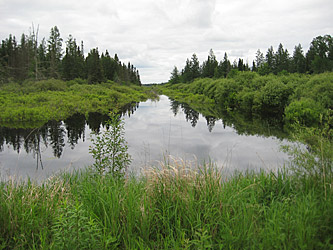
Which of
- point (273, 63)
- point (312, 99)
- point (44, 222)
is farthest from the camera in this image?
point (273, 63)

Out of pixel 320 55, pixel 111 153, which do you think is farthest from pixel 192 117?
pixel 320 55

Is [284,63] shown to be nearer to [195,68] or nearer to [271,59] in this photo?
[271,59]

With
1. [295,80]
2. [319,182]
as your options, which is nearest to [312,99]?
[295,80]

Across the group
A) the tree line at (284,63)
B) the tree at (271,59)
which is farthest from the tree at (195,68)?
the tree at (271,59)

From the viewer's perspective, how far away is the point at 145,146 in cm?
1110

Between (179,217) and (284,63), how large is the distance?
255ft

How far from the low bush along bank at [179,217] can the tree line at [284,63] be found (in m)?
50.2

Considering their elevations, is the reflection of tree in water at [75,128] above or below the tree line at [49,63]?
below

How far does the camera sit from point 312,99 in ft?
52.0

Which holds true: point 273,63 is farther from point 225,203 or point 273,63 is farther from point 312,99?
point 225,203

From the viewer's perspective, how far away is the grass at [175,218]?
2.96 meters

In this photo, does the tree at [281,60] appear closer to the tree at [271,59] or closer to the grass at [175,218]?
the tree at [271,59]

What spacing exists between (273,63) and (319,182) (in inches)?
3212

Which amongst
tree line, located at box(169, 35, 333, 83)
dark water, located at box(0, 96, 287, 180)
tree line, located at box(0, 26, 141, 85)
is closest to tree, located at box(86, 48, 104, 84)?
tree line, located at box(0, 26, 141, 85)
